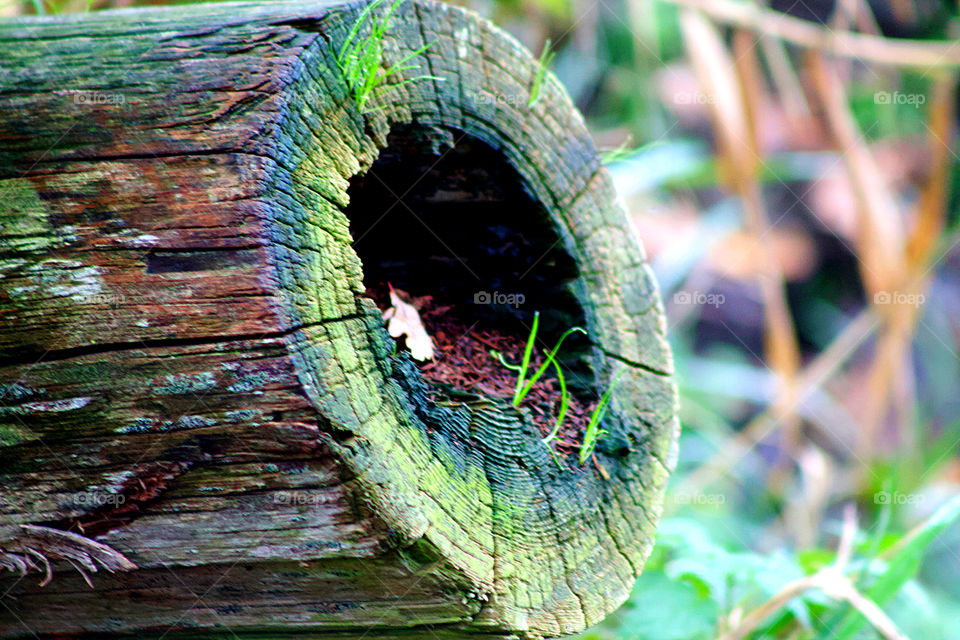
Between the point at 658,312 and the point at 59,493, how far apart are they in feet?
3.01

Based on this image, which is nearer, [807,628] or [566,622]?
[566,622]

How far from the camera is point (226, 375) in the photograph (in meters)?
0.75

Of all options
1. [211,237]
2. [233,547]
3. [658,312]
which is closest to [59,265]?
[211,237]

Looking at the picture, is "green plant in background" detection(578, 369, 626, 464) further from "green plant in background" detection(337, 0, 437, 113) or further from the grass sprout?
"green plant in background" detection(337, 0, 437, 113)

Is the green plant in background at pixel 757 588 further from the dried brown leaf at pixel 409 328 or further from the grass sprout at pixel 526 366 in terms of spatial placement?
the dried brown leaf at pixel 409 328

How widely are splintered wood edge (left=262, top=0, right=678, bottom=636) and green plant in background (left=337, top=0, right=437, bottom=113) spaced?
13 millimetres

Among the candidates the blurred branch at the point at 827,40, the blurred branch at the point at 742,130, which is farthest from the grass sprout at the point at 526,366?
the blurred branch at the point at 827,40

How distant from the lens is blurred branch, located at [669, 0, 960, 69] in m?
2.63

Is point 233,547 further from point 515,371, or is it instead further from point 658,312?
point 658,312

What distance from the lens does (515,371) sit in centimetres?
111

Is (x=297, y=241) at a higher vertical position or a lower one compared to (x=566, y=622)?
higher

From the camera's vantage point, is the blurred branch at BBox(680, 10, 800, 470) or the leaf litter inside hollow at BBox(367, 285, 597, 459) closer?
the leaf litter inside hollow at BBox(367, 285, 597, 459)

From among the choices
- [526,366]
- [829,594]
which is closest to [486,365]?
[526,366]

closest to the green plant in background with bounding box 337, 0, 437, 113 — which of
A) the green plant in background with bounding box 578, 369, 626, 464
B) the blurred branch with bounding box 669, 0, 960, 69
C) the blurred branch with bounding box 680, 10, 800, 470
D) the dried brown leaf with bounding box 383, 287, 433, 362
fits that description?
the dried brown leaf with bounding box 383, 287, 433, 362
